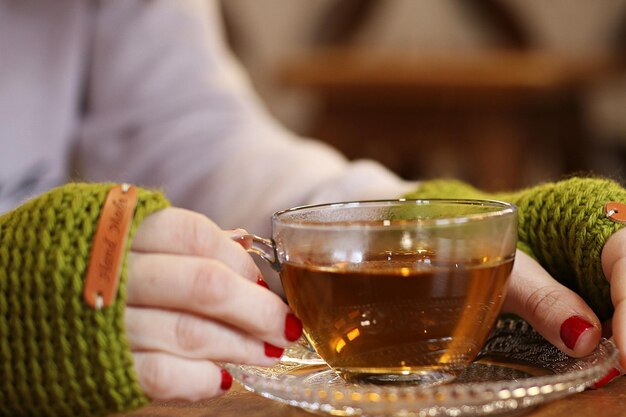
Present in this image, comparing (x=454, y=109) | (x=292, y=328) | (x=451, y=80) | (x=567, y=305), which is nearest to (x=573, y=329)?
(x=567, y=305)

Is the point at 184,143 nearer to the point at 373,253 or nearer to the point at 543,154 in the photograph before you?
the point at 373,253

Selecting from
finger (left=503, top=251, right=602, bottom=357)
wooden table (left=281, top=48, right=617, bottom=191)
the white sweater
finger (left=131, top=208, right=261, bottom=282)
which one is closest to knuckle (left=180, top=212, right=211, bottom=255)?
finger (left=131, top=208, right=261, bottom=282)

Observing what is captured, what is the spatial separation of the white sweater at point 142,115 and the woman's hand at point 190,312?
39 cm

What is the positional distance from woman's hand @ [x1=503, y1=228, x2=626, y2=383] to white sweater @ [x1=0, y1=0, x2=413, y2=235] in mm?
340

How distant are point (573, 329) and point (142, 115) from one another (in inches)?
24.2

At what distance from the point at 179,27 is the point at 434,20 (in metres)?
1.80

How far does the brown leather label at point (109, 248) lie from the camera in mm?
303

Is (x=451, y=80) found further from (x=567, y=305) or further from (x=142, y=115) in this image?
(x=567, y=305)

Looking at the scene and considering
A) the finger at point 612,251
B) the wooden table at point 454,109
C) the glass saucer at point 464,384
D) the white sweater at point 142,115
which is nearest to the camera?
the glass saucer at point 464,384

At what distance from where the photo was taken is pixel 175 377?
319 mm

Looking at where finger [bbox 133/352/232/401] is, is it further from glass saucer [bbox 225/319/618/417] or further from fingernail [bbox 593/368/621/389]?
fingernail [bbox 593/368/621/389]

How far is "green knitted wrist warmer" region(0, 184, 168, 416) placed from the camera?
1.00ft

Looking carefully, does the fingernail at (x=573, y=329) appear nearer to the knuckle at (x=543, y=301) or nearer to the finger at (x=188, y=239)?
the knuckle at (x=543, y=301)

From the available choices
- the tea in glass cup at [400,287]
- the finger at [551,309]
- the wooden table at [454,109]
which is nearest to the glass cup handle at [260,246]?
the tea in glass cup at [400,287]
